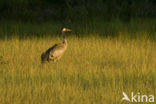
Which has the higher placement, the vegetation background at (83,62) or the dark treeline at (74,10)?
the dark treeline at (74,10)

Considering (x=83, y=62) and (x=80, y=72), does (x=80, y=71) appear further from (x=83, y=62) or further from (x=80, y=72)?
(x=83, y=62)

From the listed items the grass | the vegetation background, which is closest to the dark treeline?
the vegetation background

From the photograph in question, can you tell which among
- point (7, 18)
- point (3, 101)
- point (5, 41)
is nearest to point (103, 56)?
point (5, 41)

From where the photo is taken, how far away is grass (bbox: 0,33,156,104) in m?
5.47

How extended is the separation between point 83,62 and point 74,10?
694cm

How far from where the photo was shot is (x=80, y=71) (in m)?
7.12

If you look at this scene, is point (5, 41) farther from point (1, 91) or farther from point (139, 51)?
point (1, 91)

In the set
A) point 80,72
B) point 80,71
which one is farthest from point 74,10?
point 80,72

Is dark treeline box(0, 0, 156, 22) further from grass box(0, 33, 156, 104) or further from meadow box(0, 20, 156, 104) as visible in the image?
grass box(0, 33, 156, 104)

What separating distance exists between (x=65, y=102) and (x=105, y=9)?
11160 mm

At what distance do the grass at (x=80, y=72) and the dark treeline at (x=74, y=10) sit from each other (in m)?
4.26

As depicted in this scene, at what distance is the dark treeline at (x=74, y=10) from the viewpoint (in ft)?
50.0

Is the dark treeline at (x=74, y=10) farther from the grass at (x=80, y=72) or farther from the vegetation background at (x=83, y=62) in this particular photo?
the grass at (x=80, y=72)

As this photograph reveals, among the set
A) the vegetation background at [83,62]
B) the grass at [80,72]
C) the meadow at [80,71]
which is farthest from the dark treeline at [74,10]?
the grass at [80,72]
